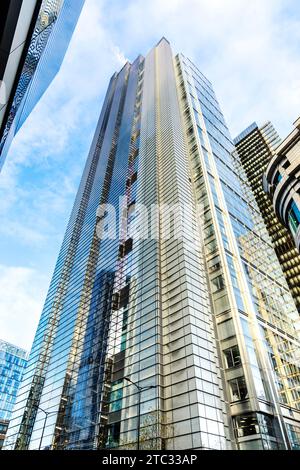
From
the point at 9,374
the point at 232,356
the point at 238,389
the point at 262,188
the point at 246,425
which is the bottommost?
the point at 246,425

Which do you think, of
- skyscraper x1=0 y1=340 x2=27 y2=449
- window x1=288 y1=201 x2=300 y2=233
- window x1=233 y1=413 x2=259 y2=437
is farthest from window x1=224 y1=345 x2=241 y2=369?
skyscraper x1=0 y1=340 x2=27 y2=449

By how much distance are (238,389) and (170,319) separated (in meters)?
9.71

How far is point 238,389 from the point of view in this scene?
30.7 m

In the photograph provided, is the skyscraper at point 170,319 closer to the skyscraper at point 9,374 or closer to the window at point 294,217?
the window at point 294,217

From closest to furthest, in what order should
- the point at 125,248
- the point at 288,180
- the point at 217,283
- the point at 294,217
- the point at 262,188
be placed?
the point at 294,217 < the point at 288,180 < the point at 217,283 < the point at 125,248 < the point at 262,188

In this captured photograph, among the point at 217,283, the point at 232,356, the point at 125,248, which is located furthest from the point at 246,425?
the point at 125,248

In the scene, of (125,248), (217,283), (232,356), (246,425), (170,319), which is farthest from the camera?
(125,248)

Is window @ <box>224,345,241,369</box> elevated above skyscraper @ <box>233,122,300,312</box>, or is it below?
below

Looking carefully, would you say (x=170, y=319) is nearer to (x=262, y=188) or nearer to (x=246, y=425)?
(x=246, y=425)

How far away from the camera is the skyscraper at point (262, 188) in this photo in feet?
321

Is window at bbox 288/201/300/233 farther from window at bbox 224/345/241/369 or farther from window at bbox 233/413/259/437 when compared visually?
window at bbox 233/413/259/437

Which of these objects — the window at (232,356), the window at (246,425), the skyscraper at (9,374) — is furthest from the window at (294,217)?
the skyscraper at (9,374)

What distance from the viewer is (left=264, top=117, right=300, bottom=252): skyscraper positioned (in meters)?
26.3

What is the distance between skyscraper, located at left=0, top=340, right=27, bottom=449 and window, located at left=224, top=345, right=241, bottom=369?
289ft
